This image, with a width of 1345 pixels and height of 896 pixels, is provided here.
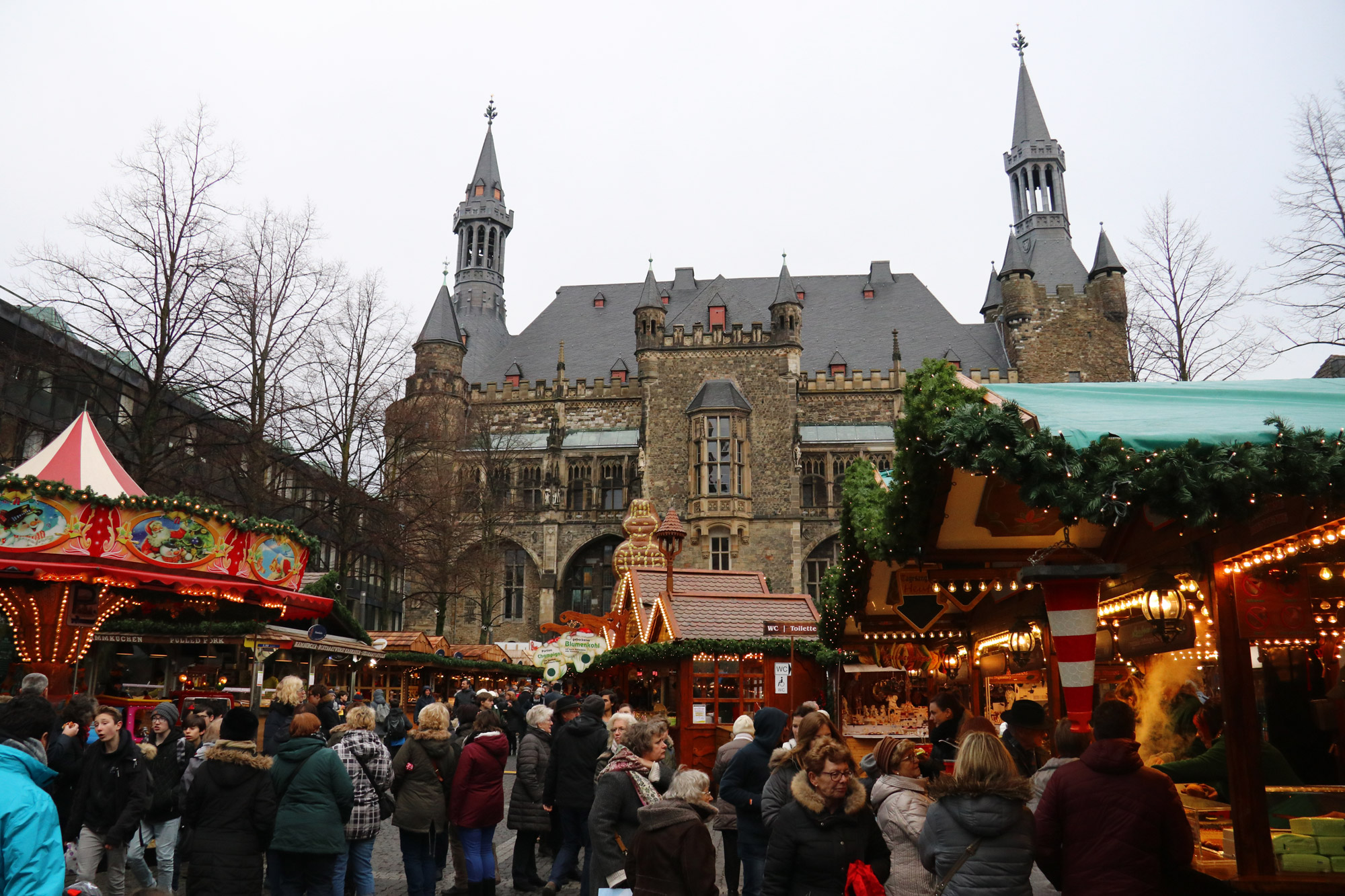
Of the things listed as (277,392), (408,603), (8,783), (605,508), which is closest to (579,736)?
(8,783)

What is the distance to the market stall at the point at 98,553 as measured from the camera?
9922 millimetres

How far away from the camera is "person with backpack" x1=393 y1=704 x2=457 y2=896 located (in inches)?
260

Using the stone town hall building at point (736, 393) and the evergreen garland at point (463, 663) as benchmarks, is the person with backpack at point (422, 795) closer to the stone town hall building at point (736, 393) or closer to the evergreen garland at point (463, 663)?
the evergreen garland at point (463, 663)

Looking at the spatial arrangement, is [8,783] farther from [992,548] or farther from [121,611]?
[121,611]

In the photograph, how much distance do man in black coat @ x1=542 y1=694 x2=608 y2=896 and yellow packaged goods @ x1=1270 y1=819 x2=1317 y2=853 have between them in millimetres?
4185

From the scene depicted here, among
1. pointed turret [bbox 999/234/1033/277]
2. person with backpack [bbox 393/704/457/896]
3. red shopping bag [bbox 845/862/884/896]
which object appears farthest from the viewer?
pointed turret [bbox 999/234/1033/277]

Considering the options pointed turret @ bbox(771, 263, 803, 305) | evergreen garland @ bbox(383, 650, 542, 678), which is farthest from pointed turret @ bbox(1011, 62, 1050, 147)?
evergreen garland @ bbox(383, 650, 542, 678)

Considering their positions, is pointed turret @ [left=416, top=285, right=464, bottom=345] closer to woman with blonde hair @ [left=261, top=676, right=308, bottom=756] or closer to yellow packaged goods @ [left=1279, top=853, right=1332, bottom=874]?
woman with blonde hair @ [left=261, top=676, right=308, bottom=756]

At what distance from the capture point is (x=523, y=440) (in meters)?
38.5

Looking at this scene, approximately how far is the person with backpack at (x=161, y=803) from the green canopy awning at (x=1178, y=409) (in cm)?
609

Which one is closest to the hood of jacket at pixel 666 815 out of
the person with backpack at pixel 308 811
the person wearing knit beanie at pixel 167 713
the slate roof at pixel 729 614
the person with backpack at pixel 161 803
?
the person with backpack at pixel 308 811

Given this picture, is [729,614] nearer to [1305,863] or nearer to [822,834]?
[1305,863]

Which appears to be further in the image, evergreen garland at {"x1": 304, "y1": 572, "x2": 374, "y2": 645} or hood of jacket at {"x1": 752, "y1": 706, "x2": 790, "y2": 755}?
evergreen garland at {"x1": 304, "y1": 572, "x2": 374, "y2": 645}

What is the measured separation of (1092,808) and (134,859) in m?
6.30
